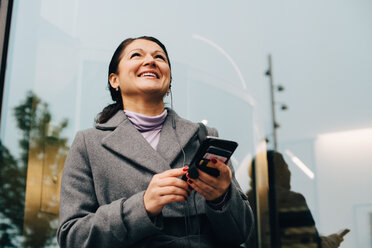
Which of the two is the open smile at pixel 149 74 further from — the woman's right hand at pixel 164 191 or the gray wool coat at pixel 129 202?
the woman's right hand at pixel 164 191

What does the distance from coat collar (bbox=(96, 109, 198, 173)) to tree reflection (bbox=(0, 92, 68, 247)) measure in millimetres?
1229

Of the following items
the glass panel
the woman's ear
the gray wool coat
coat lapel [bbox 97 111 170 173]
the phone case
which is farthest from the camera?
the glass panel

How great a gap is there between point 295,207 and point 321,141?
42cm

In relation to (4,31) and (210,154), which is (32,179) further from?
(210,154)

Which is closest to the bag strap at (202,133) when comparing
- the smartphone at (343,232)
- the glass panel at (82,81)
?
the glass panel at (82,81)

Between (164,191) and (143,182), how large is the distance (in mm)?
214

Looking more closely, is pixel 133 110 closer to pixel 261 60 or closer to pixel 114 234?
pixel 114 234

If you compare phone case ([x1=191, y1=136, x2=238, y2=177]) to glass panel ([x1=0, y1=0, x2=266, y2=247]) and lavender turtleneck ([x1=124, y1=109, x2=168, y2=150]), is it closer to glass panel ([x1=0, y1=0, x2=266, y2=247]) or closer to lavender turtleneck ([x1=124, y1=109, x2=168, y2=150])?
lavender turtleneck ([x1=124, y1=109, x2=168, y2=150])

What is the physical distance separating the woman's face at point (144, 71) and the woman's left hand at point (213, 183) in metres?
0.43

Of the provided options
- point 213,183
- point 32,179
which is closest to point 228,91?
point 32,179

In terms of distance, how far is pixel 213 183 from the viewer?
1.01 meters

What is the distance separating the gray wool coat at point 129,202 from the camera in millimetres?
1026

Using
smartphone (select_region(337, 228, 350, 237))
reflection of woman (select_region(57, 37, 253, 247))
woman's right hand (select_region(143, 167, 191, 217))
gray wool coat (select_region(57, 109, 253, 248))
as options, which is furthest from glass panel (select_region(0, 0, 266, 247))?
woman's right hand (select_region(143, 167, 191, 217))

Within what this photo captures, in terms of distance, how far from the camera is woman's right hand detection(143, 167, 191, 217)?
983 millimetres
